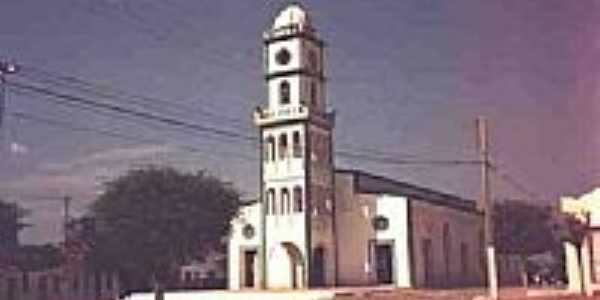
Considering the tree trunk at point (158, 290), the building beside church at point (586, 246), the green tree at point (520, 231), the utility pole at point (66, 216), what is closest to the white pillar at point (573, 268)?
the building beside church at point (586, 246)

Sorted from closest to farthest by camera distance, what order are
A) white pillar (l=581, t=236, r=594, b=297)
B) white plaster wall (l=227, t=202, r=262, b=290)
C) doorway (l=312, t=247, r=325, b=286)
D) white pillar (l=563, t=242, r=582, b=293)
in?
1. white pillar (l=581, t=236, r=594, b=297)
2. white pillar (l=563, t=242, r=582, b=293)
3. doorway (l=312, t=247, r=325, b=286)
4. white plaster wall (l=227, t=202, r=262, b=290)

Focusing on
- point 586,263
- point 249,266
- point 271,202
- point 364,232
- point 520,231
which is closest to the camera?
point 586,263

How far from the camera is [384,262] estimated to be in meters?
31.6

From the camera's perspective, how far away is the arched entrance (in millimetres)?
29969

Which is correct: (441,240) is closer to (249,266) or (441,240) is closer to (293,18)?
(249,266)

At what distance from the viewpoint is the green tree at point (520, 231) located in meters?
35.5

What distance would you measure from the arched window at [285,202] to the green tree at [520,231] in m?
9.07

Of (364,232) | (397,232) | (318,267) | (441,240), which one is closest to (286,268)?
(318,267)

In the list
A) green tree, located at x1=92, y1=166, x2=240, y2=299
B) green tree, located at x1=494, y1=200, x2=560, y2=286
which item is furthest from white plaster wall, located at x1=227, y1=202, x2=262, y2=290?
green tree, located at x1=494, y1=200, x2=560, y2=286

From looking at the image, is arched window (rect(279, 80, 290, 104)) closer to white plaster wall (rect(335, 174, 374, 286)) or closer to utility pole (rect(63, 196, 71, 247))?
white plaster wall (rect(335, 174, 374, 286))

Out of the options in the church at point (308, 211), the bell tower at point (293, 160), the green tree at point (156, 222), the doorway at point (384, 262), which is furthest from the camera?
the doorway at point (384, 262)

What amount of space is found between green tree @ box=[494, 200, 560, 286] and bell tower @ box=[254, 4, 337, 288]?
822cm

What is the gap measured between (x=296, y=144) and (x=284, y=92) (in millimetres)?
1751

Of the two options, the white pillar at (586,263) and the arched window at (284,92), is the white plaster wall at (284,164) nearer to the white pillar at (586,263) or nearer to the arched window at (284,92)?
the arched window at (284,92)
